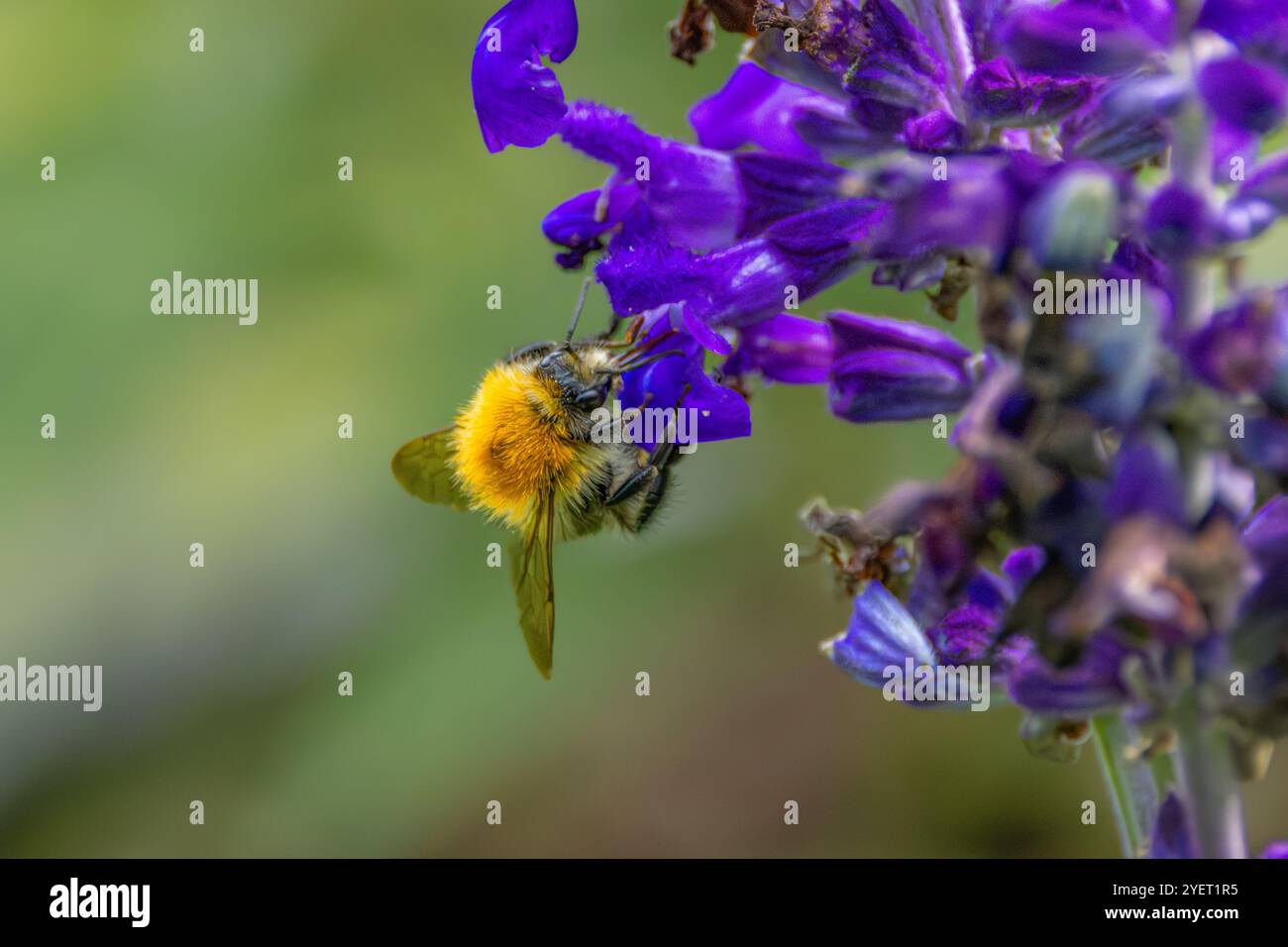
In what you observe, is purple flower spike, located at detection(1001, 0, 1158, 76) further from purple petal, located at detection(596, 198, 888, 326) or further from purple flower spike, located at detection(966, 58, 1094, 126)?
purple petal, located at detection(596, 198, 888, 326)

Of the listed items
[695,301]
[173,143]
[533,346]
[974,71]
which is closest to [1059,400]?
[974,71]

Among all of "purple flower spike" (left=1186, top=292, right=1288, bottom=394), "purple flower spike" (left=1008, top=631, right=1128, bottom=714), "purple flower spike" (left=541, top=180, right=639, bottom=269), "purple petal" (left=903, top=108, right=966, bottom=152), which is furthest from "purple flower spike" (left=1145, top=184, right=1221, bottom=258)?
"purple flower spike" (left=541, top=180, right=639, bottom=269)

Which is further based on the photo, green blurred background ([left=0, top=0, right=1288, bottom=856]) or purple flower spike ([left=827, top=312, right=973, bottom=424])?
green blurred background ([left=0, top=0, right=1288, bottom=856])

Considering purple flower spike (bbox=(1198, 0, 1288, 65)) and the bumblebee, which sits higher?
purple flower spike (bbox=(1198, 0, 1288, 65))

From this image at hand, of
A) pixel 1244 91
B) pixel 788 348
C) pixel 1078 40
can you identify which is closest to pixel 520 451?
pixel 788 348

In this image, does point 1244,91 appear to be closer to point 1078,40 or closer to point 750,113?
point 1078,40

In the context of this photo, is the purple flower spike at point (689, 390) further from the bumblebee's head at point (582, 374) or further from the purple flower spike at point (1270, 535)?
the purple flower spike at point (1270, 535)
